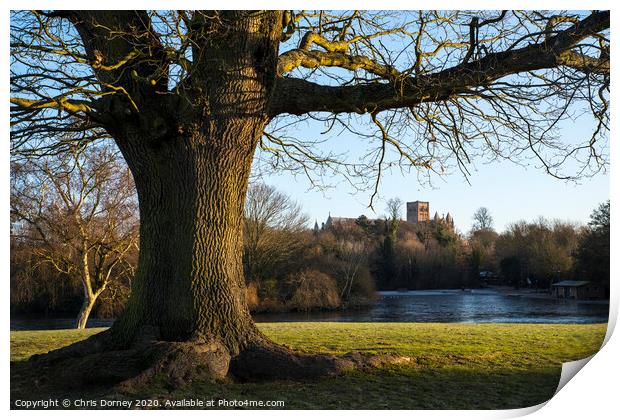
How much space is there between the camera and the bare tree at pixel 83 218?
9.66 meters

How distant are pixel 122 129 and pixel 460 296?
6683mm

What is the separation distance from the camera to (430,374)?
5.29m

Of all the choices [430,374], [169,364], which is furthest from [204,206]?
[430,374]

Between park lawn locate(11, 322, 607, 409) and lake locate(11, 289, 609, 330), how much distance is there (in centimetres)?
58

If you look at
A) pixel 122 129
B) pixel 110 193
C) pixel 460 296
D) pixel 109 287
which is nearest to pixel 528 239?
pixel 460 296

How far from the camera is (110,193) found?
12.2 m

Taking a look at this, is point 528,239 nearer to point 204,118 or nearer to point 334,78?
point 334,78

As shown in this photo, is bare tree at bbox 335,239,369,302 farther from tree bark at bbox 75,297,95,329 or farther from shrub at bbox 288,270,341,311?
tree bark at bbox 75,297,95,329

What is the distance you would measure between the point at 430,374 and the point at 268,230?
37.6 ft

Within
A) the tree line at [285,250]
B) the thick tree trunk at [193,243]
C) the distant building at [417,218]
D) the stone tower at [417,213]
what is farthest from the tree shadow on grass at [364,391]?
the stone tower at [417,213]

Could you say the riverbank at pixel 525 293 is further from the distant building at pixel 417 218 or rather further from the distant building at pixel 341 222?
the distant building at pixel 341 222

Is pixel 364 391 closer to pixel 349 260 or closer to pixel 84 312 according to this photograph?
pixel 349 260

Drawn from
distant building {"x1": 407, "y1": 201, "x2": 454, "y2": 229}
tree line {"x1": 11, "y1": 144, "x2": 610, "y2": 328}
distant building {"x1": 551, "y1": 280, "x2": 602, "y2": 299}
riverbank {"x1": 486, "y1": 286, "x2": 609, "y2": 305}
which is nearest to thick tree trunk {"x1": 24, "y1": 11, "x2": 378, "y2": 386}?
tree line {"x1": 11, "y1": 144, "x2": 610, "y2": 328}

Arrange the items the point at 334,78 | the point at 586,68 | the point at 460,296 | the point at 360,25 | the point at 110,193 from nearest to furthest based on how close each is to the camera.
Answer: the point at 586,68, the point at 334,78, the point at 360,25, the point at 460,296, the point at 110,193
